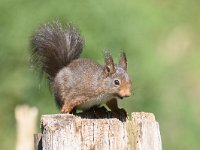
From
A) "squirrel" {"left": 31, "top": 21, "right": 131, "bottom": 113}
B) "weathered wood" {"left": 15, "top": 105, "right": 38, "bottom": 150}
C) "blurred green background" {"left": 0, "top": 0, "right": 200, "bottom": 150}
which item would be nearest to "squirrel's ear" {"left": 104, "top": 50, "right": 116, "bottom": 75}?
"squirrel" {"left": 31, "top": 21, "right": 131, "bottom": 113}

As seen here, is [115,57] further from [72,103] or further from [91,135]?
[91,135]

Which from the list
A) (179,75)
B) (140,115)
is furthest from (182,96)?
(140,115)

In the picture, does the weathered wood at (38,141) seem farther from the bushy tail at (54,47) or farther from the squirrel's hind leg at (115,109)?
the bushy tail at (54,47)

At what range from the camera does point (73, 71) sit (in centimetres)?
439

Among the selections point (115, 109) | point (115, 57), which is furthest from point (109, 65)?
point (115, 57)

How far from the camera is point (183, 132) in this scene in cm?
711

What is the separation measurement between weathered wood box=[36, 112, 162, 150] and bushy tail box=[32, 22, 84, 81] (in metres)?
1.36

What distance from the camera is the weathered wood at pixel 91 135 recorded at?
3.03m

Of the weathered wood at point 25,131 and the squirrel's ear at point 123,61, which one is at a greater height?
the squirrel's ear at point 123,61

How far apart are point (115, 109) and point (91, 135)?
2.71 ft

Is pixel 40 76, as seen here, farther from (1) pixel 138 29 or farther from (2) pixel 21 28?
(1) pixel 138 29

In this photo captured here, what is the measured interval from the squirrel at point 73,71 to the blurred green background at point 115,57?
5.99ft

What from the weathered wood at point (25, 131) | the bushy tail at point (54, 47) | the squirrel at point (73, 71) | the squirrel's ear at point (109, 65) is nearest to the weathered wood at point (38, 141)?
the squirrel at point (73, 71)

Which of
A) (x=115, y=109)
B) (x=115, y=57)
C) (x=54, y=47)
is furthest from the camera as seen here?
(x=115, y=57)
